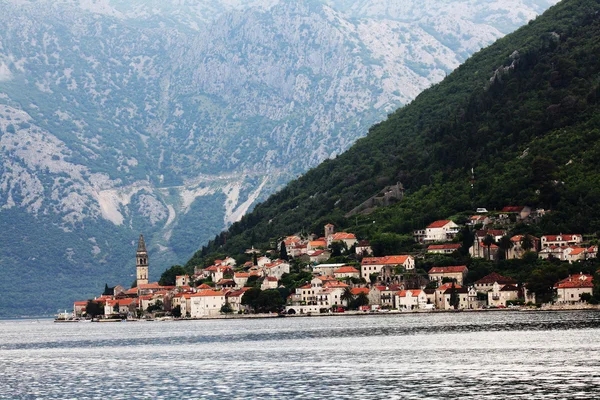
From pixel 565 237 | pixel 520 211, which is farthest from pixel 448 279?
pixel 520 211

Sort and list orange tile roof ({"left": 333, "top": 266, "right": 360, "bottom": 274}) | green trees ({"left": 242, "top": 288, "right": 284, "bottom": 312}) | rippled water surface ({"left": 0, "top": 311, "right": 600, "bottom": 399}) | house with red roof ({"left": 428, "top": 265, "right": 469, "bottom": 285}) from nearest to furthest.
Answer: rippled water surface ({"left": 0, "top": 311, "right": 600, "bottom": 399}), house with red roof ({"left": 428, "top": 265, "right": 469, "bottom": 285}), green trees ({"left": 242, "top": 288, "right": 284, "bottom": 312}), orange tile roof ({"left": 333, "top": 266, "right": 360, "bottom": 274})

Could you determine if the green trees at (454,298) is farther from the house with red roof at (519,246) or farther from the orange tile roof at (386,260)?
the orange tile roof at (386,260)

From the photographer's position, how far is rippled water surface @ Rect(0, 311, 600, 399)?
72375 mm

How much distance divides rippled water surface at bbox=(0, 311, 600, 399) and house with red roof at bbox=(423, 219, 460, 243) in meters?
56.1

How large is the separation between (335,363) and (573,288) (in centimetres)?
7262

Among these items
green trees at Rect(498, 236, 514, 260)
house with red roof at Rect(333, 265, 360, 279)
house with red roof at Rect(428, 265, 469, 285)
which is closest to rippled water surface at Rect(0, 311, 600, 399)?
house with red roof at Rect(428, 265, 469, 285)

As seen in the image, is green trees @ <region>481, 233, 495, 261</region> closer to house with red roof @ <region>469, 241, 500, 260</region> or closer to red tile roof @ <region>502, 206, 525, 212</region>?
house with red roof @ <region>469, 241, 500, 260</region>

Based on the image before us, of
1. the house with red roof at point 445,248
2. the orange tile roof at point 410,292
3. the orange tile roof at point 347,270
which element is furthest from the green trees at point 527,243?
the orange tile roof at point 347,270

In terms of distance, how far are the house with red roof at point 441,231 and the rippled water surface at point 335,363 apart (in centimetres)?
5609

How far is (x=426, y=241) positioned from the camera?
19850 cm

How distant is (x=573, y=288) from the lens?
155 meters

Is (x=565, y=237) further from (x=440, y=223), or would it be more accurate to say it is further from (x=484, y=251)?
(x=440, y=223)

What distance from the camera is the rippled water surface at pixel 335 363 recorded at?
72.4 m

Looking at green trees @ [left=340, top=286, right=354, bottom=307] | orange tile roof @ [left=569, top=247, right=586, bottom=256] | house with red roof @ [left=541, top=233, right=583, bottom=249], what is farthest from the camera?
green trees @ [left=340, top=286, right=354, bottom=307]
